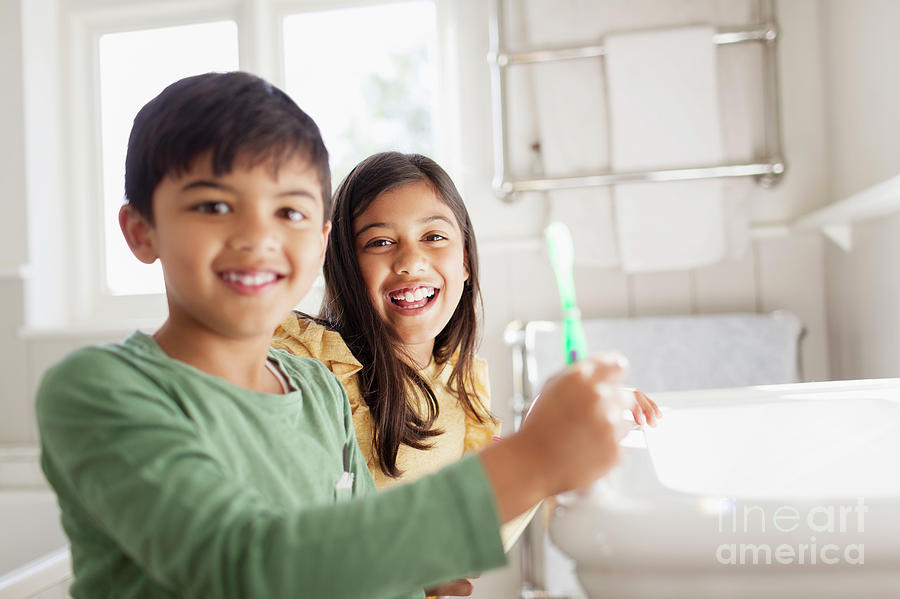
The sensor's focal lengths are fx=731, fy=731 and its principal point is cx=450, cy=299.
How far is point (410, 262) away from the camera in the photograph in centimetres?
86

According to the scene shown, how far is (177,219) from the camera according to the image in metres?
0.46

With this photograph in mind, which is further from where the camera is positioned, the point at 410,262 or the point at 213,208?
the point at 410,262

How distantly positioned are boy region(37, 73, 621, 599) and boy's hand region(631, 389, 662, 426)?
25 centimetres

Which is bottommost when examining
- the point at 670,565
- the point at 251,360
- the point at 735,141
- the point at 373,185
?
the point at 670,565

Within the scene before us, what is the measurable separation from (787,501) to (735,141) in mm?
1238

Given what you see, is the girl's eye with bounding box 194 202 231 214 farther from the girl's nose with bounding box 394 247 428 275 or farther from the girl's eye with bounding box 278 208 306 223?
the girl's nose with bounding box 394 247 428 275

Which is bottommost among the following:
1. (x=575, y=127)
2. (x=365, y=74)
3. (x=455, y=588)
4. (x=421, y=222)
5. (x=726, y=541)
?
(x=455, y=588)

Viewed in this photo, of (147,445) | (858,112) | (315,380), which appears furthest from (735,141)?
(147,445)

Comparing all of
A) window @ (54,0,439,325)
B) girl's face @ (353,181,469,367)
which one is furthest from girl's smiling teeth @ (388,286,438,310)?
window @ (54,0,439,325)

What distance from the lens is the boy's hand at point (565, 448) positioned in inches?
15.3

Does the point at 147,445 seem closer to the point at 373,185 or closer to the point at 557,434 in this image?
the point at 557,434

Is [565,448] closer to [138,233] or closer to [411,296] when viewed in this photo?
[138,233]


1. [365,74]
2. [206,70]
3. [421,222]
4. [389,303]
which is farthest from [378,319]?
[206,70]

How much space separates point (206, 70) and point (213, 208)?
1.61 metres
